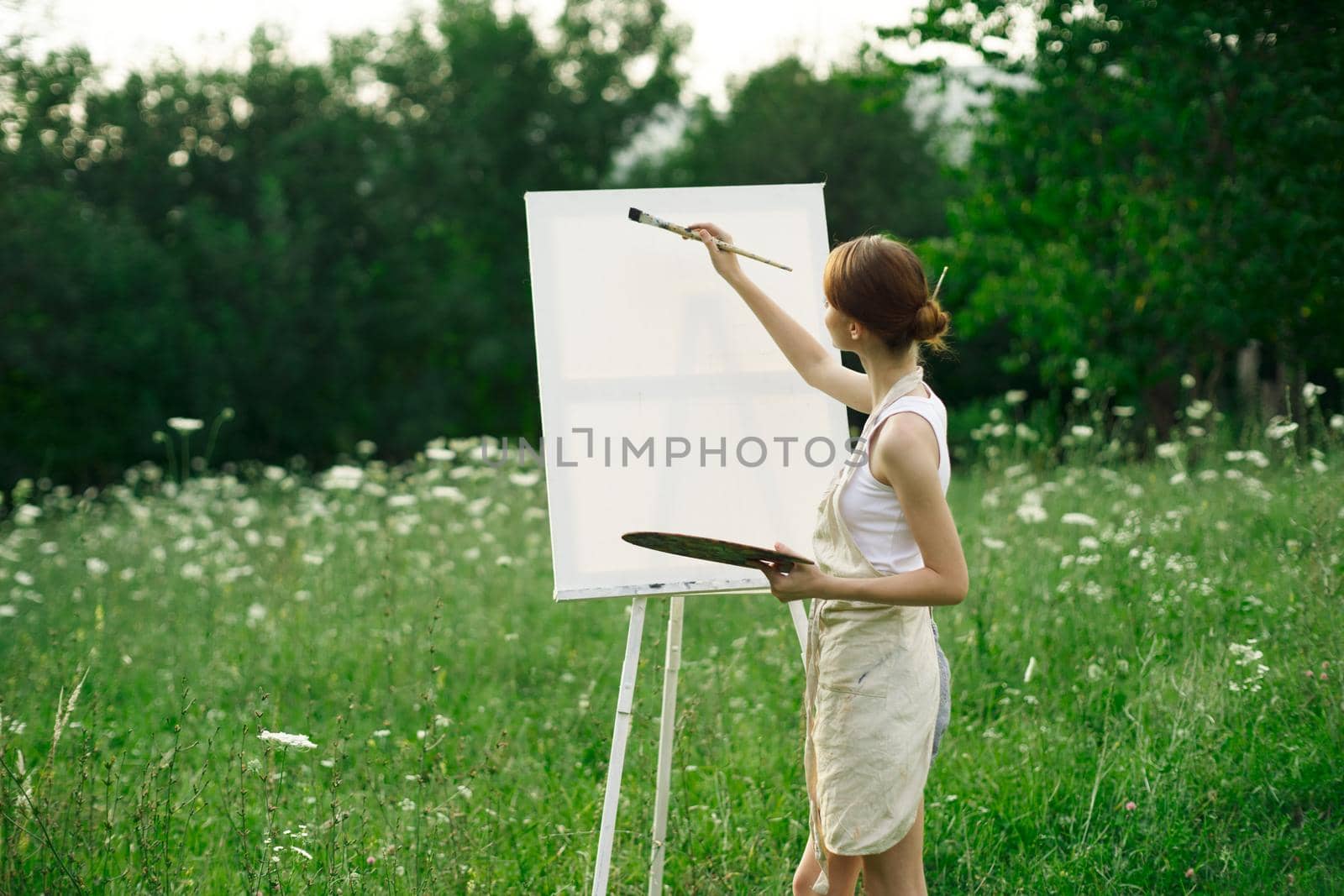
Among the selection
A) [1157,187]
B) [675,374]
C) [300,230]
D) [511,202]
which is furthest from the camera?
[511,202]

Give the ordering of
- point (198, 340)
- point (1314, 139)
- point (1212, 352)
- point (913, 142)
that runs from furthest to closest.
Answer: point (913, 142) < point (198, 340) < point (1212, 352) < point (1314, 139)

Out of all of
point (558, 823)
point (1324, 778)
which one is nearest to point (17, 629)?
point (558, 823)

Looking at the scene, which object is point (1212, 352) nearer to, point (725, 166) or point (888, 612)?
point (888, 612)

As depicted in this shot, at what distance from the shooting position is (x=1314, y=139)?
676cm

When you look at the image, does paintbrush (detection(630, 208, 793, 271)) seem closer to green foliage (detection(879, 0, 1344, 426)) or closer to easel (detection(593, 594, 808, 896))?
easel (detection(593, 594, 808, 896))

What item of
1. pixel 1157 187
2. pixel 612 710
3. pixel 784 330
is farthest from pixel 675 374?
pixel 1157 187

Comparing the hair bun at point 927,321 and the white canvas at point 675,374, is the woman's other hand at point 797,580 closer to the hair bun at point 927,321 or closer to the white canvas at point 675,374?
the hair bun at point 927,321

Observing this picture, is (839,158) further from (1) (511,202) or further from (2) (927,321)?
(2) (927,321)

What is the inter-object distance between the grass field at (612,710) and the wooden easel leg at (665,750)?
0.20 m

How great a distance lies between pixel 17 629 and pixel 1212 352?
836cm

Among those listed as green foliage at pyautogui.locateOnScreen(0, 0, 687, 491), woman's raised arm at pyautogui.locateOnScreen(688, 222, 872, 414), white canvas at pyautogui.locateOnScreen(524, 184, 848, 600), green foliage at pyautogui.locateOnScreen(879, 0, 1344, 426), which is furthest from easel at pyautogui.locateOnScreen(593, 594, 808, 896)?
green foliage at pyautogui.locateOnScreen(0, 0, 687, 491)

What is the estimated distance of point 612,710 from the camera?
399 centimetres

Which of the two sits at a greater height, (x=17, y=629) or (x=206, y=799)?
(x=17, y=629)

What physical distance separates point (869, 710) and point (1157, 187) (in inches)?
316
